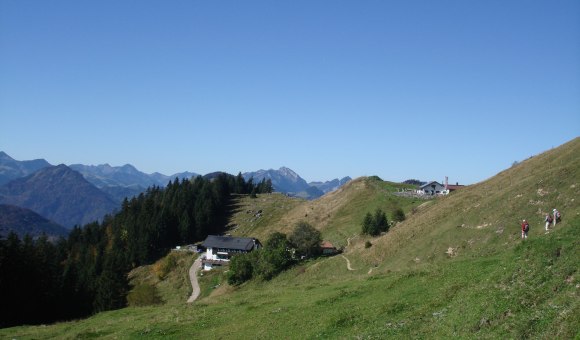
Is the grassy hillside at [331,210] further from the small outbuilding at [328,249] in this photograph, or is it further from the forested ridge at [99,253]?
the forested ridge at [99,253]

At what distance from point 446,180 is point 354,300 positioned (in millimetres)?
106237

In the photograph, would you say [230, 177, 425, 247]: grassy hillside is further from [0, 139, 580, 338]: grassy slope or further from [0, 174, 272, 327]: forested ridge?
[0, 139, 580, 338]: grassy slope

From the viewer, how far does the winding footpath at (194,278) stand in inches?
3528

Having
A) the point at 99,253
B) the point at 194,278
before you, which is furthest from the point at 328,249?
the point at 99,253

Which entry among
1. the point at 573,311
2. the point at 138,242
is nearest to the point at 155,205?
the point at 138,242

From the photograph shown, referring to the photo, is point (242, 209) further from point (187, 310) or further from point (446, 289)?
point (446, 289)

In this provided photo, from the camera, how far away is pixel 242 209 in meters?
182

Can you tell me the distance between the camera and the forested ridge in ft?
228

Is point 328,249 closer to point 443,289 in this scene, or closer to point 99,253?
point 443,289

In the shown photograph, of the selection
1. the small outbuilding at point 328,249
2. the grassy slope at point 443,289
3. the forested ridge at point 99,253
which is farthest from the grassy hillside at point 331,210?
the grassy slope at point 443,289

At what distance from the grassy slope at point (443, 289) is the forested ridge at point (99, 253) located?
25.1 metres

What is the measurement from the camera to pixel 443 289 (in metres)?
27.7

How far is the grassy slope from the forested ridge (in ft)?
82.2

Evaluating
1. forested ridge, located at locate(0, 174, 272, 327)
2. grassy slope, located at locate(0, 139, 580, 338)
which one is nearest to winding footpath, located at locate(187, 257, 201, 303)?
forested ridge, located at locate(0, 174, 272, 327)
